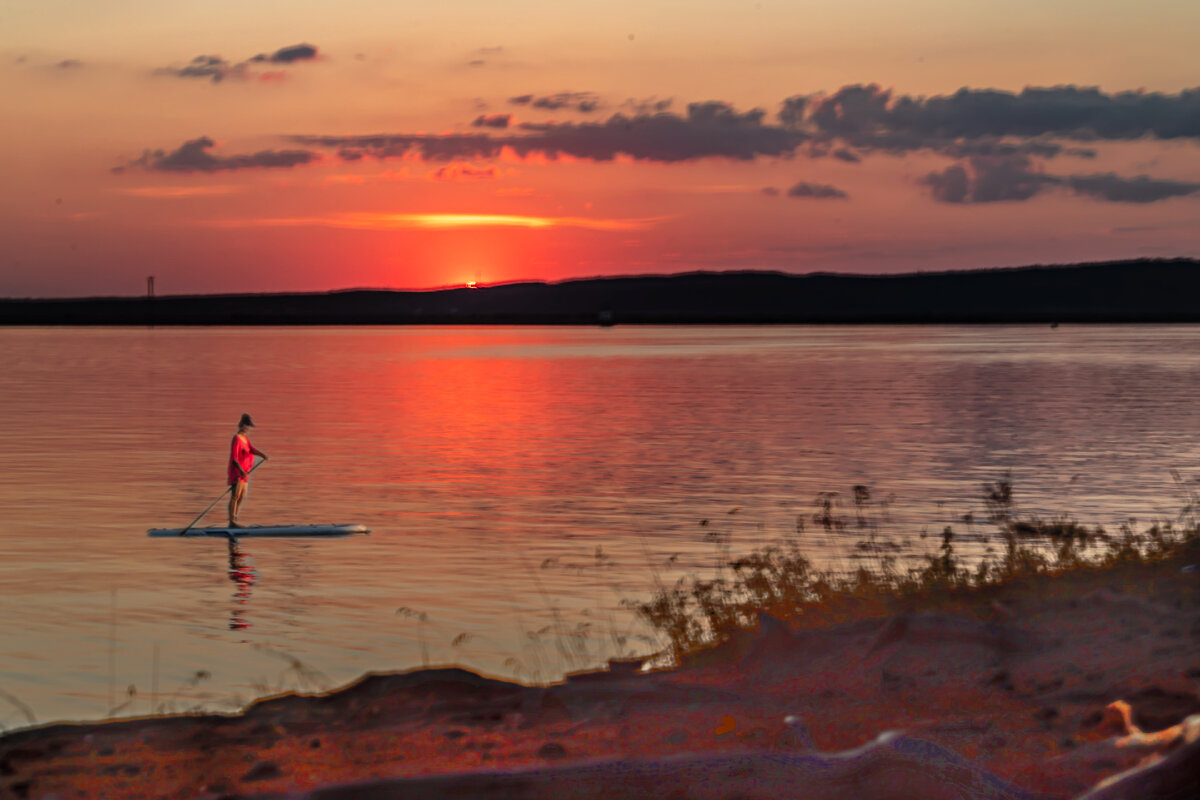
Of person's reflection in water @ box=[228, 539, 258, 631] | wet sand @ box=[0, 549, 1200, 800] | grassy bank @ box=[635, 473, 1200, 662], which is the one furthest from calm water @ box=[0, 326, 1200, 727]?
wet sand @ box=[0, 549, 1200, 800]

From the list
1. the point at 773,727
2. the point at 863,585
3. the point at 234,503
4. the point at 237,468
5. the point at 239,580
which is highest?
the point at 237,468

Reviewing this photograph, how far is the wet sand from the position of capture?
339 inches

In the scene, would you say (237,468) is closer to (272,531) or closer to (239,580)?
(272,531)

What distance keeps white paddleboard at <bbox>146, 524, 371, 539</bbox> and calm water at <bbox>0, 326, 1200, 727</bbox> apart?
31 cm

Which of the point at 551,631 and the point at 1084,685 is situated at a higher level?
the point at 1084,685

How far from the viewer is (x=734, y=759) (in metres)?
8.95

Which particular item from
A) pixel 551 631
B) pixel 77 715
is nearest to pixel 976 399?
pixel 551 631

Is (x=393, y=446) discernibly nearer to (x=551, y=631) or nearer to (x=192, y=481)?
(x=192, y=481)

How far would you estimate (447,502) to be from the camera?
97.5ft

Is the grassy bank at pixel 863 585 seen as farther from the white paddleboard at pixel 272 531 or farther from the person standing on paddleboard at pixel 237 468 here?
the person standing on paddleboard at pixel 237 468

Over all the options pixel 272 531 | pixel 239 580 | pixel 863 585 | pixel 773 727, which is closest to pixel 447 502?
pixel 272 531

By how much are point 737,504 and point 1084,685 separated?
60.6 ft

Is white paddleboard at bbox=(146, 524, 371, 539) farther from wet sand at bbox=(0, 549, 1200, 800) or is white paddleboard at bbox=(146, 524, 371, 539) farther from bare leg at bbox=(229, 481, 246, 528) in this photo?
wet sand at bbox=(0, 549, 1200, 800)

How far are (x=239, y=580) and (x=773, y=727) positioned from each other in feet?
44.1
